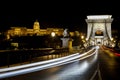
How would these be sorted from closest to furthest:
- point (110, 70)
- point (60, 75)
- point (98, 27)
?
point (60, 75), point (110, 70), point (98, 27)

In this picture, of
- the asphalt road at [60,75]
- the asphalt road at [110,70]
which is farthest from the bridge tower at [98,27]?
→ the asphalt road at [60,75]

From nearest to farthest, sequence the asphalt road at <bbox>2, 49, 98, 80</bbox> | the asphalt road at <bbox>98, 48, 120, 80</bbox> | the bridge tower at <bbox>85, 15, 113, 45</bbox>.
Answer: the asphalt road at <bbox>2, 49, 98, 80</bbox> < the asphalt road at <bbox>98, 48, 120, 80</bbox> < the bridge tower at <bbox>85, 15, 113, 45</bbox>

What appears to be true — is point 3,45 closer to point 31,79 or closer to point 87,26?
point 31,79

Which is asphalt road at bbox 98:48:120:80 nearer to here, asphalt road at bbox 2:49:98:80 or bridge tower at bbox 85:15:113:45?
asphalt road at bbox 2:49:98:80

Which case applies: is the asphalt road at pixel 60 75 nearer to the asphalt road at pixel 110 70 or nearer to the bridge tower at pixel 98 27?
the asphalt road at pixel 110 70

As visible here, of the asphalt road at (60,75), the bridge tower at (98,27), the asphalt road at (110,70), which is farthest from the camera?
the bridge tower at (98,27)

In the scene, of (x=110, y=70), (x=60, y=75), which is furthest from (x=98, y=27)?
(x=60, y=75)

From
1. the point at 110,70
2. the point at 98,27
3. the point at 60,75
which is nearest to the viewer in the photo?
the point at 60,75

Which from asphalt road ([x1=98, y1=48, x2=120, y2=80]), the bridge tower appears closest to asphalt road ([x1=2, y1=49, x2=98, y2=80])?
asphalt road ([x1=98, y1=48, x2=120, y2=80])

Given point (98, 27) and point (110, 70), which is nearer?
point (110, 70)

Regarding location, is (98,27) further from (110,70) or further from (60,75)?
(60,75)

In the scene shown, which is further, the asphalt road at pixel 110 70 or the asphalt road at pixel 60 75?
the asphalt road at pixel 110 70

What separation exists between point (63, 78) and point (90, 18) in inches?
6813

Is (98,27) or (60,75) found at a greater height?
(98,27)
